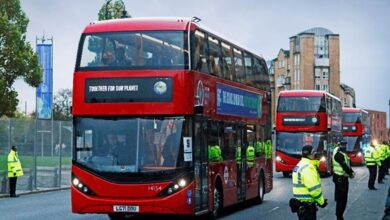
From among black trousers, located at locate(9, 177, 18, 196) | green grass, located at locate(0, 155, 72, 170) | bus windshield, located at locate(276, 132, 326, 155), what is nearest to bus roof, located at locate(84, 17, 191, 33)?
black trousers, located at locate(9, 177, 18, 196)

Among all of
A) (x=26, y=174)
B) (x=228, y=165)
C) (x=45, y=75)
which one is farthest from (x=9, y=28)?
(x=228, y=165)

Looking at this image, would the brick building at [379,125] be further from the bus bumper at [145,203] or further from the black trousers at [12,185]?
the bus bumper at [145,203]

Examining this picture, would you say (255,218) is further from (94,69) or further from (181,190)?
(94,69)

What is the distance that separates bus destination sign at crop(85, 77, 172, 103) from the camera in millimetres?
14609

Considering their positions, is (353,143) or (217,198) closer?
(217,198)

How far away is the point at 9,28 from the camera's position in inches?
1426

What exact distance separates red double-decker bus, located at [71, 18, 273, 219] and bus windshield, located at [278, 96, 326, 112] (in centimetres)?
2038

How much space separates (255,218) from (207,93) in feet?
11.6

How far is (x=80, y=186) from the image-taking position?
48.1 ft

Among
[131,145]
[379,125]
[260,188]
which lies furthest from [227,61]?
[379,125]

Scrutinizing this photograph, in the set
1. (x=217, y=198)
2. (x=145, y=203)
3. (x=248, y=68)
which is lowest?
(x=217, y=198)

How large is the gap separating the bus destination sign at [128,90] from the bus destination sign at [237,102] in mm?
2492

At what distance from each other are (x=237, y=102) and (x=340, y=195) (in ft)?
12.7

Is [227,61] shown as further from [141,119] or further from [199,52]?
[141,119]
